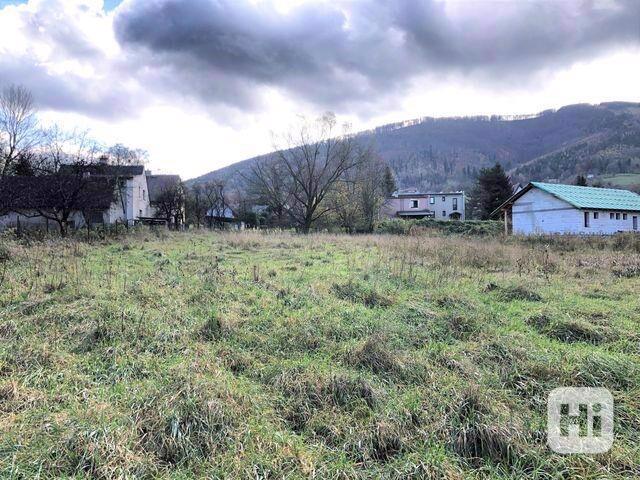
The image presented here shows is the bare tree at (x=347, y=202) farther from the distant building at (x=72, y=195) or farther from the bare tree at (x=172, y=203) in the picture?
the distant building at (x=72, y=195)

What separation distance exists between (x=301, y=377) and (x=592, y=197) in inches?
→ 1400

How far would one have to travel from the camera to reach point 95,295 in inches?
256

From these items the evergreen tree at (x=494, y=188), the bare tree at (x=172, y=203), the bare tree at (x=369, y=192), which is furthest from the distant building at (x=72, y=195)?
the evergreen tree at (x=494, y=188)

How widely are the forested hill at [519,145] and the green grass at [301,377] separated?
78941mm

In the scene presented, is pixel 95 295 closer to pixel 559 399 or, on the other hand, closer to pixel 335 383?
pixel 335 383

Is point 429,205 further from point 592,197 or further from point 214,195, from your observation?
point 214,195

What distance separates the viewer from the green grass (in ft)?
8.68

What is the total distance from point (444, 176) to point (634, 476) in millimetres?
124401

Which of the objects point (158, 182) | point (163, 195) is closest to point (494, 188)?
point (163, 195)

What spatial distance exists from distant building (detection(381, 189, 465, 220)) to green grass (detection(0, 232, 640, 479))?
59.2m

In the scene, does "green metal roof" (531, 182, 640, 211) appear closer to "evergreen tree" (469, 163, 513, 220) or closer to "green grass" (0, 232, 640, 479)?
"evergreen tree" (469, 163, 513, 220)

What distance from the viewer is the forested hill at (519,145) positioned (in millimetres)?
94938

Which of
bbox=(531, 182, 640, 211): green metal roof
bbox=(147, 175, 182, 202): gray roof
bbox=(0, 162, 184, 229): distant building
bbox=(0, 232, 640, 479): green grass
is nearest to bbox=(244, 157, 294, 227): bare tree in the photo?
bbox=(0, 162, 184, 229): distant building

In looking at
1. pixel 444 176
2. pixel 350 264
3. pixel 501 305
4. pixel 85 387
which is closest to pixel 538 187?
pixel 350 264
